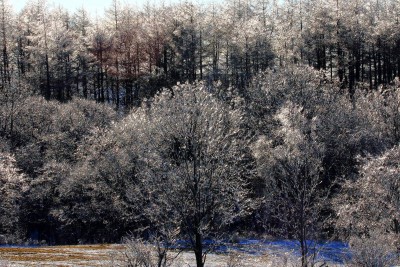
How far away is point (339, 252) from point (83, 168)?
24.6 meters

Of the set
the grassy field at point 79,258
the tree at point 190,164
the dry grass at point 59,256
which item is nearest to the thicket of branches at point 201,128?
the tree at point 190,164

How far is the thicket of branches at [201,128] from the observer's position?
89.6 ft

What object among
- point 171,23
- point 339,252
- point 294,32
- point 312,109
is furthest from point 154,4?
point 339,252

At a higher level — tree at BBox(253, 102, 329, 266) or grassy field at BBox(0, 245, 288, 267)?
tree at BBox(253, 102, 329, 266)

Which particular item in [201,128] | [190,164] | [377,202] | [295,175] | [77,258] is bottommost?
[77,258]

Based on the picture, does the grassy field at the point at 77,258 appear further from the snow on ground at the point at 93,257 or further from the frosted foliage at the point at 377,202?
the frosted foliage at the point at 377,202

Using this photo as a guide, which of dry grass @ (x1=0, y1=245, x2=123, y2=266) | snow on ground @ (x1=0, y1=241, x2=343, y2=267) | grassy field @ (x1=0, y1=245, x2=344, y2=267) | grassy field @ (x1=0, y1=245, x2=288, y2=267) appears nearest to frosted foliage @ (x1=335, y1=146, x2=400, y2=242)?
snow on ground @ (x1=0, y1=241, x2=343, y2=267)

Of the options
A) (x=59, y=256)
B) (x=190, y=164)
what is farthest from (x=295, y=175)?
(x=59, y=256)

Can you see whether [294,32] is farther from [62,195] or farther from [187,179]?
→ [187,179]

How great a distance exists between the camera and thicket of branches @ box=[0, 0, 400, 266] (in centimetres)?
2731

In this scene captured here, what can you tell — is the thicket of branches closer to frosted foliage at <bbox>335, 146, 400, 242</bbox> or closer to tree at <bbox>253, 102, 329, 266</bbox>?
frosted foliage at <bbox>335, 146, 400, 242</bbox>

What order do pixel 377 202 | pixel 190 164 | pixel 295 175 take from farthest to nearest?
pixel 377 202, pixel 190 164, pixel 295 175

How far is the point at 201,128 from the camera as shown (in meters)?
26.2

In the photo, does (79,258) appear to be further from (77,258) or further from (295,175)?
(295,175)
